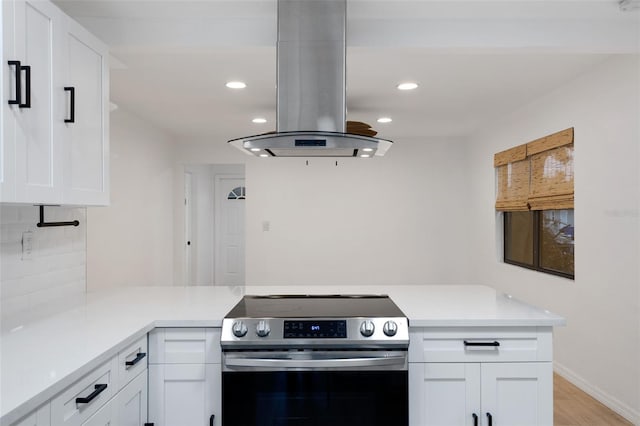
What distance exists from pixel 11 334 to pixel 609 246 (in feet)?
11.3

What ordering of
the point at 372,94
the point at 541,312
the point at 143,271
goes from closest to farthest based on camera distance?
the point at 541,312
the point at 372,94
the point at 143,271

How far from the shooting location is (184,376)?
2.06m

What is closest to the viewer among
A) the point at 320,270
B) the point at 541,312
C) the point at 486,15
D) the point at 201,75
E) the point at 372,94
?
the point at 541,312

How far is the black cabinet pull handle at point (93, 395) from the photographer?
1.47 meters

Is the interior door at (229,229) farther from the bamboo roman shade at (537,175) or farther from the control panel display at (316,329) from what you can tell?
the control panel display at (316,329)

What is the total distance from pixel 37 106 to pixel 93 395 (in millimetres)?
1050

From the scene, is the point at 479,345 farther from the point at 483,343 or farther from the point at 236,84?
the point at 236,84

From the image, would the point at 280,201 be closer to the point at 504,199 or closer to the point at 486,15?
the point at 504,199

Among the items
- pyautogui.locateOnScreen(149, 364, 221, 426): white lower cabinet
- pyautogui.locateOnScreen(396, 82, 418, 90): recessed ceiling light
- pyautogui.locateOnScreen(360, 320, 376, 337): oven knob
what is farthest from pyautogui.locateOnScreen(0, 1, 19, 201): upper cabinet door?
pyautogui.locateOnScreen(396, 82, 418, 90): recessed ceiling light

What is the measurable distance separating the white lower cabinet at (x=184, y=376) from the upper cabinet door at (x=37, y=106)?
2.56ft

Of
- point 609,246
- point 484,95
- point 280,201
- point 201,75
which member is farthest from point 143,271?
point 609,246

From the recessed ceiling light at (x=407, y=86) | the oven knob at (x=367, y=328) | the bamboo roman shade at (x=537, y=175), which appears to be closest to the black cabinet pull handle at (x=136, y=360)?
the oven knob at (x=367, y=328)

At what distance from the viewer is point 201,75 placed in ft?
11.4

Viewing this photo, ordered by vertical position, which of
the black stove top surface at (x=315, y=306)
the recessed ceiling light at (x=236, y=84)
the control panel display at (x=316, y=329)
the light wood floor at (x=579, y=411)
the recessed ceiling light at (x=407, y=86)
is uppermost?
the recessed ceiling light at (x=236, y=84)
